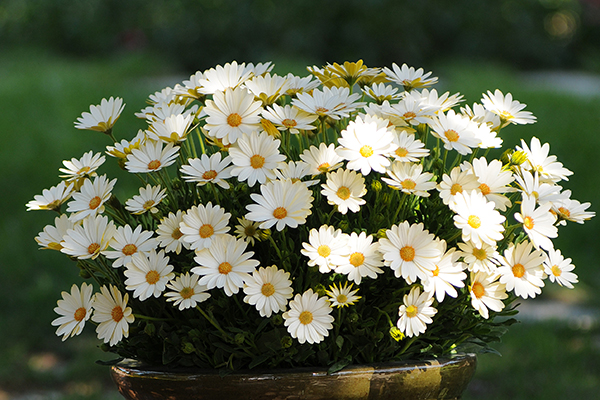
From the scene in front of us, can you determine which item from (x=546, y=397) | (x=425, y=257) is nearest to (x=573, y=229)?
(x=546, y=397)

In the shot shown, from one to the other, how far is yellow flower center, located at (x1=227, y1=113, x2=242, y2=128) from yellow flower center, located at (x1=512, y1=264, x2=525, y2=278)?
440 millimetres

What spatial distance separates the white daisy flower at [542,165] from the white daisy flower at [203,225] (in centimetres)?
47

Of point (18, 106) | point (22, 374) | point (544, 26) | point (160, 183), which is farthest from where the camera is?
point (544, 26)

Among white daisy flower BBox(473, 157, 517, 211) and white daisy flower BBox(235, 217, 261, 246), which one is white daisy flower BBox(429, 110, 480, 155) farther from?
white daisy flower BBox(235, 217, 261, 246)

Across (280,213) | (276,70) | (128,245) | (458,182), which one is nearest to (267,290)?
(280,213)

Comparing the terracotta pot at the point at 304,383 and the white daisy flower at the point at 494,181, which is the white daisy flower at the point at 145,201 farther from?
the white daisy flower at the point at 494,181

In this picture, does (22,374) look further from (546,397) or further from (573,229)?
(573,229)

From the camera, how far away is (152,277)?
88cm

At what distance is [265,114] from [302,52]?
5.63 meters

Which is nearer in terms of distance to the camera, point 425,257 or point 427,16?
point 425,257

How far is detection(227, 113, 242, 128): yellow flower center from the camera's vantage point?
94 centimetres

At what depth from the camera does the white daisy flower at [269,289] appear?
85 cm

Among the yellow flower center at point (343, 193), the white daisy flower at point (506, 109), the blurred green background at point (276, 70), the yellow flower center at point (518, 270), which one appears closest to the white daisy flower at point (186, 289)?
the yellow flower center at point (343, 193)

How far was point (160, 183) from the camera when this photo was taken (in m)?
1.01
